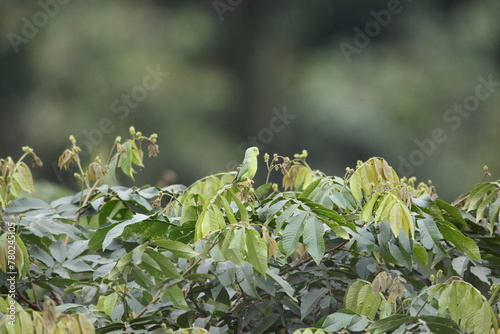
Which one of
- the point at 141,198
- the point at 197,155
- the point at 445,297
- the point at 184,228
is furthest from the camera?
the point at 197,155

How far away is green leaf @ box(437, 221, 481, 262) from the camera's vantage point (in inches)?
59.2

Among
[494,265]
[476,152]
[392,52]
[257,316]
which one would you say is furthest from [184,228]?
[392,52]

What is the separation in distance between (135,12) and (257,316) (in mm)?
7123

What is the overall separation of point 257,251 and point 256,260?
0.05 feet

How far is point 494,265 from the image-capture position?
1.77 metres

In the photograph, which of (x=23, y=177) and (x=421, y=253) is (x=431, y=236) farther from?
(x=23, y=177)

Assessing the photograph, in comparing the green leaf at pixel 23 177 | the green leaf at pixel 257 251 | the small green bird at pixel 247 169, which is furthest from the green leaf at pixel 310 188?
the green leaf at pixel 23 177

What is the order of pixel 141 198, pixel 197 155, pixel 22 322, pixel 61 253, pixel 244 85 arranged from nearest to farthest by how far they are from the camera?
pixel 22 322, pixel 61 253, pixel 141 198, pixel 197 155, pixel 244 85

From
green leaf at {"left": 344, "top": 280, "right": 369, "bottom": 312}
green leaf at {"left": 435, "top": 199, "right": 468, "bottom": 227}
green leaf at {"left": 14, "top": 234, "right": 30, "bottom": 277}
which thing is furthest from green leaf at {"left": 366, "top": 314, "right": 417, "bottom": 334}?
green leaf at {"left": 14, "top": 234, "right": 30, "bottom": 277}

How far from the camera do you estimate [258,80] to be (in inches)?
317

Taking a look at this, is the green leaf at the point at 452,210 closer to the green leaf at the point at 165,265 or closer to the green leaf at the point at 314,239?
the green leaf at the point at 314,239

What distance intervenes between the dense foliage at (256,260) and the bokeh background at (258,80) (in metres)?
4.74

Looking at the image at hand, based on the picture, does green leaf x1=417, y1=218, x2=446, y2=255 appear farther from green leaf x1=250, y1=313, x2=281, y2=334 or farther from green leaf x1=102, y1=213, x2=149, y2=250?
green leaf x1=102, y1=213, x2=149, y2=250

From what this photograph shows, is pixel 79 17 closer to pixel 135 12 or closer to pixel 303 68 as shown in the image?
pixel 135 12
